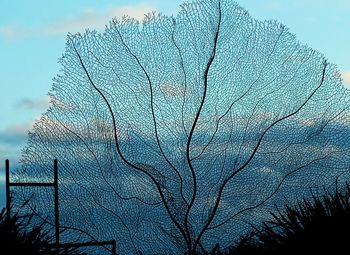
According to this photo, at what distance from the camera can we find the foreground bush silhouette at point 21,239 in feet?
17.2

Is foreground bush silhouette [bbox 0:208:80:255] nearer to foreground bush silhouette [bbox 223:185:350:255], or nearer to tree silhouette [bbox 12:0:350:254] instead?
foreground bush silhouette [bbox 223:185:350:255]

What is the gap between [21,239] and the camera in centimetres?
536

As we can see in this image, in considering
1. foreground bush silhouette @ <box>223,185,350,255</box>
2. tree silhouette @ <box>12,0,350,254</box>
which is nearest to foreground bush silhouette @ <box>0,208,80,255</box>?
foreground bush silhouette @ <box>223,185,350,255</box>

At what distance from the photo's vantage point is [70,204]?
12367mm

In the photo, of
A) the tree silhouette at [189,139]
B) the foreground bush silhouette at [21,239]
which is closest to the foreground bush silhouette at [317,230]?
the foreground bush silhouette at [21,239]

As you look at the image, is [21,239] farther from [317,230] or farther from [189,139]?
[189,139]

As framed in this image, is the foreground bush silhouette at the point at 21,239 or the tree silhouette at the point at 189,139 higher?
the tree silhouette at the point at 189,139

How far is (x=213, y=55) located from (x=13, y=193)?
3.88 metres

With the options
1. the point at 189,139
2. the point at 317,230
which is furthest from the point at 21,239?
the point at 189,139

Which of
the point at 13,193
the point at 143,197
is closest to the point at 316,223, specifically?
the point at 143,197

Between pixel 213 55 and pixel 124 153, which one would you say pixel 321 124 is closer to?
pixel 213 55

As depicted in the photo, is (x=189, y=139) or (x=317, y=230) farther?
(x=189, y=139)

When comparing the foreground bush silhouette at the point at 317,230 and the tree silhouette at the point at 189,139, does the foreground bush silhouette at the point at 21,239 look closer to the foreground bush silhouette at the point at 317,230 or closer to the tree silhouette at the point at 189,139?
the foreground bush silhouette at the point at 317,230

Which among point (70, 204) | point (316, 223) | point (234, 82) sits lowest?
point (316, 223)
